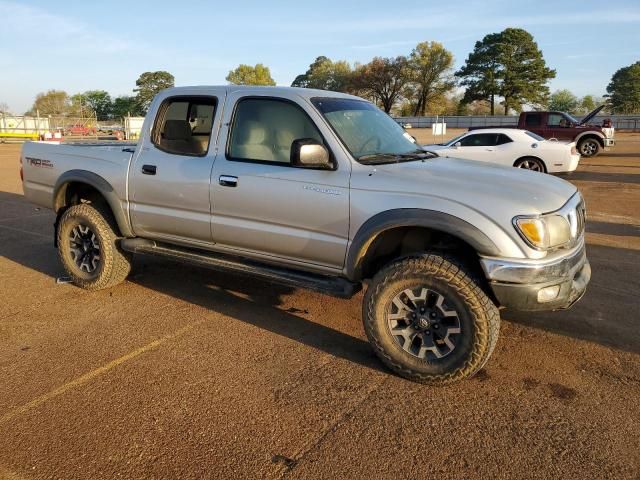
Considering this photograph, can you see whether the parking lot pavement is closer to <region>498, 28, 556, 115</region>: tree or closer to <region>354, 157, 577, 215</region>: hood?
<region>354, 157, 577, 215</region>: hood

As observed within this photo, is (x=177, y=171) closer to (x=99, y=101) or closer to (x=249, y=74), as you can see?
(x=249, y=74)

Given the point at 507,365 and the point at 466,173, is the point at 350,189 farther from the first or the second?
the point at 507,365

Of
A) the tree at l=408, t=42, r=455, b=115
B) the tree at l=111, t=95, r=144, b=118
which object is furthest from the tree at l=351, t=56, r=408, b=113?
the tree at l=111, t=95, r=144, b=118

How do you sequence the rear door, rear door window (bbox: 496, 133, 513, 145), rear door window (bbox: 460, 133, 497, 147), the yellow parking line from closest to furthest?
the yellow parking line
the rear door
rear door window (bbox: 496, 133, 513, 145)
rear door window (bbox: 460, 133, 497, 147)

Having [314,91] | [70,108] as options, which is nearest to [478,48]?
[70,108]

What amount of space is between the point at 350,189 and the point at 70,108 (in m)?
112

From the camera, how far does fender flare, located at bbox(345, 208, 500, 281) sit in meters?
3.20

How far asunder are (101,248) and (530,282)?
12.7 ft

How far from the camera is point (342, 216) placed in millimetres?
3684

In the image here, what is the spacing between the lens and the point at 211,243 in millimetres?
4453

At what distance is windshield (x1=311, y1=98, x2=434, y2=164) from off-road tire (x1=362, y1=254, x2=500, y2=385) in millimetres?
912

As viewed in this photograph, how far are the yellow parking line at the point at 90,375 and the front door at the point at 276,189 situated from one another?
0.83 metres

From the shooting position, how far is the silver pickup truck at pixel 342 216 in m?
3.26

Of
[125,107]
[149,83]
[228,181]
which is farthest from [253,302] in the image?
[125,107]
